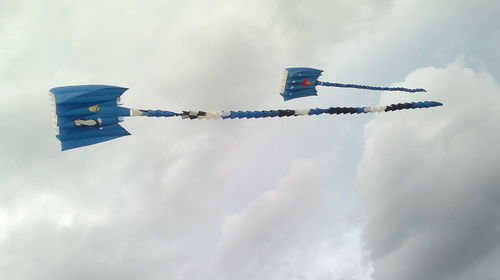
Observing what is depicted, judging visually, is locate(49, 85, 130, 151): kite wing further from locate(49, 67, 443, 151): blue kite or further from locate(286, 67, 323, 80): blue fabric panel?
locate(286, 67, 323, 80): blue fabric panel

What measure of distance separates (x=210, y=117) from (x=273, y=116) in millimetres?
8145

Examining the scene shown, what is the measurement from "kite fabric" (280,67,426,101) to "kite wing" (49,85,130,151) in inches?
2009

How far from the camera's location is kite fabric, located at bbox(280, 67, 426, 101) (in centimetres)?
8412

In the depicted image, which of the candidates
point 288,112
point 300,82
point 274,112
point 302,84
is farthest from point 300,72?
point 274,112

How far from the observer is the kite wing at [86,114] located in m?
36.1

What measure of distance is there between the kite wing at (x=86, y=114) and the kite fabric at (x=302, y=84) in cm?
5102

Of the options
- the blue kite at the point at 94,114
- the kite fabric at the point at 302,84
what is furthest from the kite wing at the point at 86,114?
the kite fabric at the point at 302,84

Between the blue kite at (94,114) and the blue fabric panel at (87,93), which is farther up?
the blue fabric panel at (87,93)

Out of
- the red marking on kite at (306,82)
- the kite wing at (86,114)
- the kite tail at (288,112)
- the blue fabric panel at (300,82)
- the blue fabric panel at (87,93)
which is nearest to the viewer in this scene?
the blue fabric panel at (87,93)

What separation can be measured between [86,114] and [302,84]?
58816 millimetres

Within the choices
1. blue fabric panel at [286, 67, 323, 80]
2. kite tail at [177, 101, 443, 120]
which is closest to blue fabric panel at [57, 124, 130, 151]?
kite tail at [177, 101, 443, 120]

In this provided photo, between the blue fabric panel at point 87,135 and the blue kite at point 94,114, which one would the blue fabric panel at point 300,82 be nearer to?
the blue kite at point 94,114

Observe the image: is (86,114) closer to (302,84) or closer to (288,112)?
(288,112)

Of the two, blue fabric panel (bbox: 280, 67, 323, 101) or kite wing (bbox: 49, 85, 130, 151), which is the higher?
blue fabric panel (bbox: 280, 67, 323, 101)
